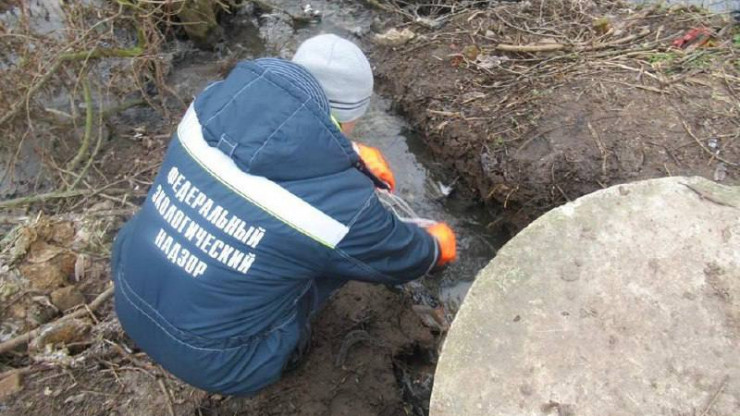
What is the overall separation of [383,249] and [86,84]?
2794 mm

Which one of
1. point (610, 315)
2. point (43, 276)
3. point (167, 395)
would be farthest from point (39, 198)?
point (610, 315)

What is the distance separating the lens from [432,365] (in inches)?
112

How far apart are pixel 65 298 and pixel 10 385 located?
1.55ft

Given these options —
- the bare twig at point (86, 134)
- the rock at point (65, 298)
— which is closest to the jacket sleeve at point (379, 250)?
the rock at point (65, 298)

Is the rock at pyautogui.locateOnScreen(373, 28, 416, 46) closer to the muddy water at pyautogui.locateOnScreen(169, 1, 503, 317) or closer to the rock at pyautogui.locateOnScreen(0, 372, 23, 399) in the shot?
the muddy water at pyautogui.locateOnScreen(169, 1, 503, 317)

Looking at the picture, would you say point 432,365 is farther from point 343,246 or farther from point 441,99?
point 441,99

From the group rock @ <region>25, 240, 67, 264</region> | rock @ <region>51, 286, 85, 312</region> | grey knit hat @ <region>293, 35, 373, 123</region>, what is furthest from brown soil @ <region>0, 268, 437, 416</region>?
grey knit hat @ <region>293, 35, 373, 123</region>

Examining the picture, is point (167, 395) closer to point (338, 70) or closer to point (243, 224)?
point (243, 224)

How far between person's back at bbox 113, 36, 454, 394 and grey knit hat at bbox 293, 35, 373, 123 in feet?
0.39

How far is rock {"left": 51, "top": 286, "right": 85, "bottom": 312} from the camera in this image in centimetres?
274

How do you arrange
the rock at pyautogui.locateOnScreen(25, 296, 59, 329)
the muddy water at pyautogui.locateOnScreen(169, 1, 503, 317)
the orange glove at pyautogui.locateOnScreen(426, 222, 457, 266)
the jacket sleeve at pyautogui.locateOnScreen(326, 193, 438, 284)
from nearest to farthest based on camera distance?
the jacket sleeve at pyautogui.locateOnScreen(326, 193, 438, 284) < the orange glove at pyautogui.locateOnScreen(426, 222, 457, 266) < the rock at pyautogui.locateOnScreen(25, 296, 59, 329) < the muddy water at pyautogui.locateOnScreen(169, 1, 503, 317)

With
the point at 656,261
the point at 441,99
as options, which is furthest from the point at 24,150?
the point at 656,261

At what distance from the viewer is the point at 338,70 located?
189 cm

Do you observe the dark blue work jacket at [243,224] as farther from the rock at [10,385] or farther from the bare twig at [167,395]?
the rock at [10,385]
